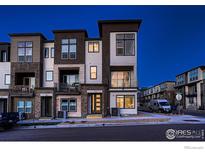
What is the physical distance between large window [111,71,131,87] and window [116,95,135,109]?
166cm

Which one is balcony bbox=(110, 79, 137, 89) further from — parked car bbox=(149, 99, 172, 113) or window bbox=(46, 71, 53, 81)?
parked car bbox=(149, 99, 172, 113)

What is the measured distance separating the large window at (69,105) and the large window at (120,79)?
5545mm

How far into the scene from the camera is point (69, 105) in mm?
26016

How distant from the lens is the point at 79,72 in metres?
27.8

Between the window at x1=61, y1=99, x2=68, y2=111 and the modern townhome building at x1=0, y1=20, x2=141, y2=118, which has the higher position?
the modern townhome building at x1=0, y1=20, x2=141, y2=118

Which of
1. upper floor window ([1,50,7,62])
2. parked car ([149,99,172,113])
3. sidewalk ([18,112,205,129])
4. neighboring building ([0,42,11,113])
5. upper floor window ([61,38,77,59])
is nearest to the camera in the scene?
sidewalk ([18,112,205,129])

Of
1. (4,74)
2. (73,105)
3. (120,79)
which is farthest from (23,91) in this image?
(120,79)

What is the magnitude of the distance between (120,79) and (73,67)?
6398 mm

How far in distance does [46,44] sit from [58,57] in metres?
2.80

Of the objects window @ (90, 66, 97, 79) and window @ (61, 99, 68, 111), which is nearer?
window @ (61, 99, 68, 111)

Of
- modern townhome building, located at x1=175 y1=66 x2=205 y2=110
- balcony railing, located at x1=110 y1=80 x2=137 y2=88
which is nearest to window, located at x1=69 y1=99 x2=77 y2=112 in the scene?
balcony railing, located at x1=110 y1=80 x2=137 y2=88

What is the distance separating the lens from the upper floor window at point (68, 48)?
27766 millimetres

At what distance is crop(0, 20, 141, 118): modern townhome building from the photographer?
26109 mm
